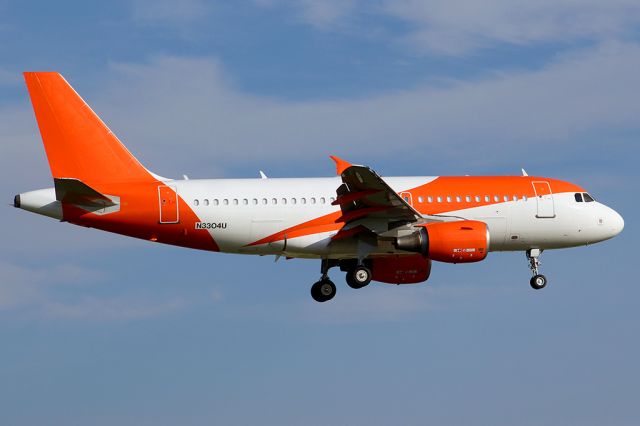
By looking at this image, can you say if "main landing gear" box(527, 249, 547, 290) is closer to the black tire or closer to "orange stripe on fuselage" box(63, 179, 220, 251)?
the black tire

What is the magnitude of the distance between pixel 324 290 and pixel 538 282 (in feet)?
34.3

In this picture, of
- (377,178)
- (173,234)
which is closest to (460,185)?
(377,178)

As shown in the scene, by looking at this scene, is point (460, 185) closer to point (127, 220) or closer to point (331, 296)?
point (331, 296)

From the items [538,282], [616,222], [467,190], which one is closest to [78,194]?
[467,190]

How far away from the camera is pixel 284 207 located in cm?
6225

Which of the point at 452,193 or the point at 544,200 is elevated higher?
the point at 452,193

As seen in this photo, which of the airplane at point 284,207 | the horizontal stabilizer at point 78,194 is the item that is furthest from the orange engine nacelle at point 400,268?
the horizontal stabilizer at point 78,194

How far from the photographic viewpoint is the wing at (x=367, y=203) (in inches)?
2306

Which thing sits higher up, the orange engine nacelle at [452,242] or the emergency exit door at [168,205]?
the emergency exit door at [168,205]

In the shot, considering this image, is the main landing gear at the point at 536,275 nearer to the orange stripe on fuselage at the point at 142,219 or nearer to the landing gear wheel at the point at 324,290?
the landing gear wheel at the point at 324,290

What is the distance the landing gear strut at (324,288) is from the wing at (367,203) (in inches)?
128

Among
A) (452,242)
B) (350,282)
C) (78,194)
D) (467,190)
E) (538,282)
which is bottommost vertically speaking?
(538,282)

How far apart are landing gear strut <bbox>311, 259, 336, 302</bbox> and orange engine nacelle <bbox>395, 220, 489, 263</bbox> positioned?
549 centimetres

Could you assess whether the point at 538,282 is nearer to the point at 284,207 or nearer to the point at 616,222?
the point at 616,222
